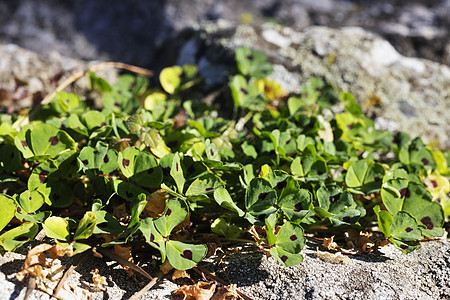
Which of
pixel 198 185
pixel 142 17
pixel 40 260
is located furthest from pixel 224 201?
pixel 142 17

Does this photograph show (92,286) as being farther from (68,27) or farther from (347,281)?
(68,27)

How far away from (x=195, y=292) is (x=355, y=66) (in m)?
1.88

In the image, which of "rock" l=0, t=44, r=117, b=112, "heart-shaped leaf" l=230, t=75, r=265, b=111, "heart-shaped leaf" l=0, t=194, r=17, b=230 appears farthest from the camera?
"rock" l=0, t=44, r=117, b=112

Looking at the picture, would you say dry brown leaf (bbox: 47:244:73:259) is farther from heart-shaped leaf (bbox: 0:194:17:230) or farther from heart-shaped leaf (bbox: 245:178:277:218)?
heart-shaped leaf (bbox: 245:178:277:218)

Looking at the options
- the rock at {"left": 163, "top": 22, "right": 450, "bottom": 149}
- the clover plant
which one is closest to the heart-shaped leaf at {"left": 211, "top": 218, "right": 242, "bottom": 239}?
the clover plant

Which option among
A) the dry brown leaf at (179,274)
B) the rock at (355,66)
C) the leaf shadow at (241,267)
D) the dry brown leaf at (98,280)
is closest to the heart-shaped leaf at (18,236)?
the dry brown leaf at (98,280)

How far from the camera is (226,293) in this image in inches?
51.4

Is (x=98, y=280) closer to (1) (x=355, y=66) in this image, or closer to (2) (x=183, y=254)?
(2) (x=183, y=254)

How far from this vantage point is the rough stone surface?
132 cm

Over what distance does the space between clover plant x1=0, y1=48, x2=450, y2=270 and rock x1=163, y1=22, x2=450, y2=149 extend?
57 cm

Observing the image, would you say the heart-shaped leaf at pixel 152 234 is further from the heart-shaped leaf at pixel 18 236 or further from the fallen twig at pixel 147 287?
the heart-shaped leaf at pixel 18 236

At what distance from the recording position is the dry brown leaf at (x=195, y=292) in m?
1.30

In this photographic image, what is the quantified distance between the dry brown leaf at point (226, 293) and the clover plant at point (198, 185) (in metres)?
0.13

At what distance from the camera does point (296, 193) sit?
1447 mm
